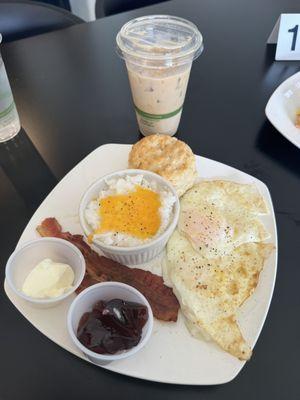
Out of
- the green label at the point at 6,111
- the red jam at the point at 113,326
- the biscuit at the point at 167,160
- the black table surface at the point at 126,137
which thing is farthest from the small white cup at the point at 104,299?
the green label at the point at 6,111

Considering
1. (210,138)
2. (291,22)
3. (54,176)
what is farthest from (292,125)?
(54,176)

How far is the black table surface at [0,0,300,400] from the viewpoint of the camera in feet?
3.76

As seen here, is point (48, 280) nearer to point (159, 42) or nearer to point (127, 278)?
point (127, 278)

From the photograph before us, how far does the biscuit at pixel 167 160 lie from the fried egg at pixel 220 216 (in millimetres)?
71

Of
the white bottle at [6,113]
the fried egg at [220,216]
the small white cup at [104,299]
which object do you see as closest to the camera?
the small white cup at [104,299]

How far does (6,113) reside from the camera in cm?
171

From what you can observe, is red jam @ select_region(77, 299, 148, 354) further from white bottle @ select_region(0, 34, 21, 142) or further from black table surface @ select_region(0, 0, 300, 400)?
white bottle @ select_region(0, 34, 21, 142)

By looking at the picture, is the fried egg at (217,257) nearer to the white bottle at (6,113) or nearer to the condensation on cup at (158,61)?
the condensation on cup at (158,61)

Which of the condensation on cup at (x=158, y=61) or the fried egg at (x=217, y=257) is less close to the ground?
the condensation on cup at (x=158, y=61)

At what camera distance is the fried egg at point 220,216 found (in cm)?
138

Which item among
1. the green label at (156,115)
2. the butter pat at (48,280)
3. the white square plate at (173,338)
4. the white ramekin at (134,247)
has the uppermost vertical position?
the green label at (156,115)

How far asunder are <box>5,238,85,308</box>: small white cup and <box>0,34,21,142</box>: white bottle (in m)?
0.65

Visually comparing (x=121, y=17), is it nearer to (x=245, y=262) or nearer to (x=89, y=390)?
(x=245, y=262)

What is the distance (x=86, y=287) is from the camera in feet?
4.22
